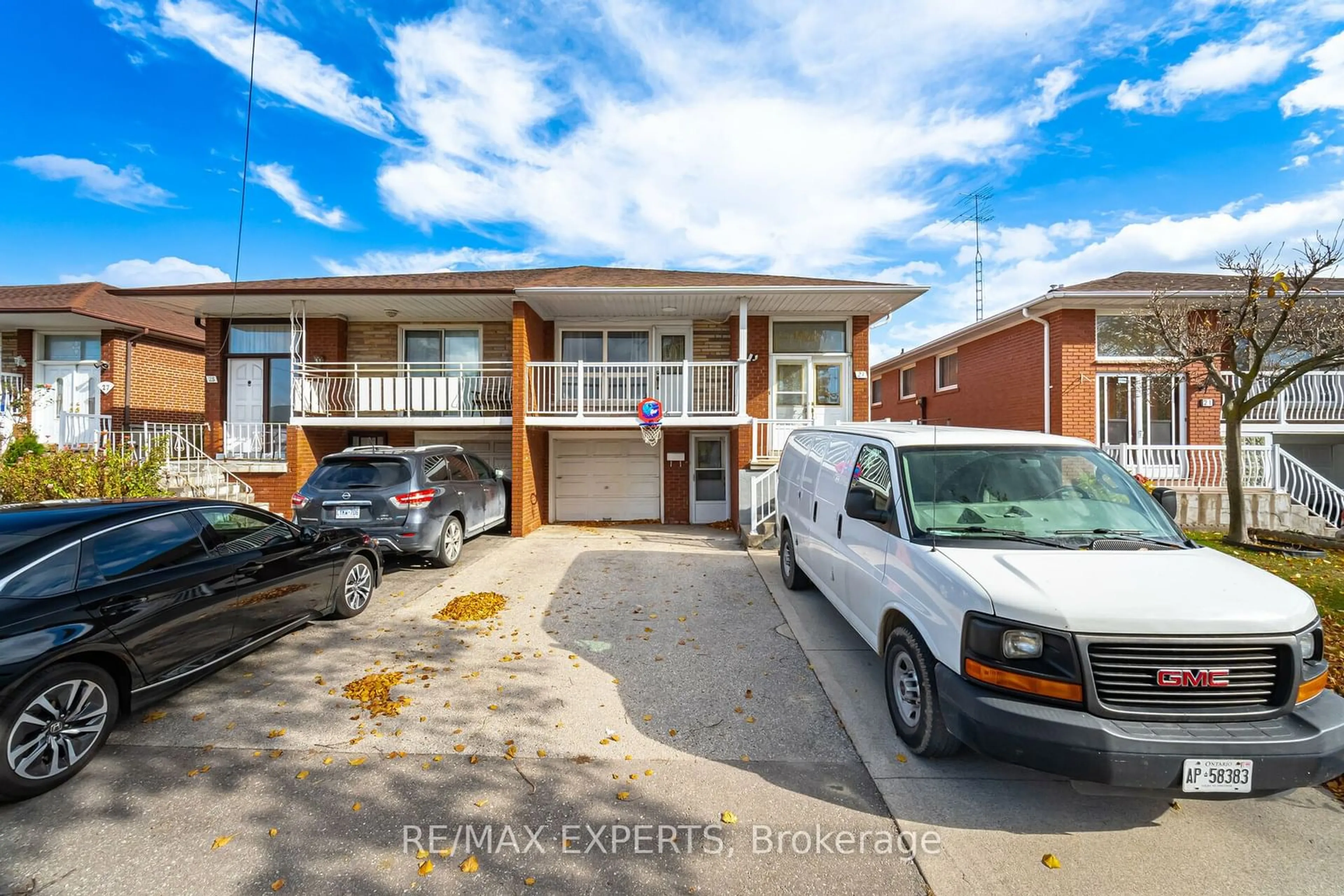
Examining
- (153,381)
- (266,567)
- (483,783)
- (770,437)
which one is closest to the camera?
(483,783)

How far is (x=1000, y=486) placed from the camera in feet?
12.4

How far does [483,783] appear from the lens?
2.94 meters

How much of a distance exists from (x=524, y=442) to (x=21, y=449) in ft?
23.4

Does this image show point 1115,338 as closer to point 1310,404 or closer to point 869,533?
point 1310,404

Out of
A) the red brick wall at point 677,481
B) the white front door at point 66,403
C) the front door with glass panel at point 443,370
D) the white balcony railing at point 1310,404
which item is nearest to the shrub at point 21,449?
the white front door at point 66,403

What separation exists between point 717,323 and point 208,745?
10618mm

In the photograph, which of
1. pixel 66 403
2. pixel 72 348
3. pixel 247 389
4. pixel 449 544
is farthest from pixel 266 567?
pixel 72 348

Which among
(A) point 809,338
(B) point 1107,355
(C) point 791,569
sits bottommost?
(C) point 791,569

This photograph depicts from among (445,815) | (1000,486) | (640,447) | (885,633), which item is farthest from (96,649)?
(640,447)

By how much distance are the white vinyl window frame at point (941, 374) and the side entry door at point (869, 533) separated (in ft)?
43.4

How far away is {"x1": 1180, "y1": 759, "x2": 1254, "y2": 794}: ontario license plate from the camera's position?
226 centimetres

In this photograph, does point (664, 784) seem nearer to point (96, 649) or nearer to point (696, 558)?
point (96, 649)

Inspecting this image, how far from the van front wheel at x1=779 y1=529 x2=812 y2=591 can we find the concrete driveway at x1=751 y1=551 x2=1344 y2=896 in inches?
121

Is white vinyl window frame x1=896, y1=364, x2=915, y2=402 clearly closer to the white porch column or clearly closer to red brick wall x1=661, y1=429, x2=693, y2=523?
red brick wall x1=661, y1=429, x2=693, y2=523
